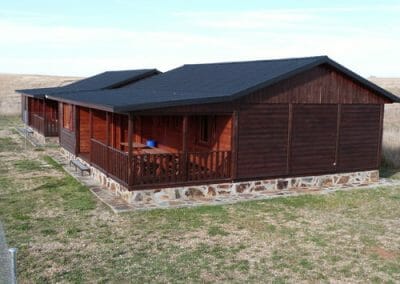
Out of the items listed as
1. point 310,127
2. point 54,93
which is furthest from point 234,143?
point 54,93

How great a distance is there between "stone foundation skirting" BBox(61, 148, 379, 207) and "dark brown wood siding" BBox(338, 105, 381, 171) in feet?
1.10

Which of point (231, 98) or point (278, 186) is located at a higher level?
point (231, 98)

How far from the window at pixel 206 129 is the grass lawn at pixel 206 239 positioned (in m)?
2.84

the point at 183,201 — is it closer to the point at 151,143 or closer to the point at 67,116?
the point at 151,143

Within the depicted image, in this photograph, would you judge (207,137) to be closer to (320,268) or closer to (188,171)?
(188,171)

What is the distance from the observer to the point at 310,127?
13.9 metres

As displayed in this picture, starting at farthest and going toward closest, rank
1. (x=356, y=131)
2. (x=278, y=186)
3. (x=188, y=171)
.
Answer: (x=356, y=131), (x=278, y=186), (x=188, y=171)

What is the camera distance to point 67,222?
1016 cm

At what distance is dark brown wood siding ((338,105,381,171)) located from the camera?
14469 mm

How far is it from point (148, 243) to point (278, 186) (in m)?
5.67

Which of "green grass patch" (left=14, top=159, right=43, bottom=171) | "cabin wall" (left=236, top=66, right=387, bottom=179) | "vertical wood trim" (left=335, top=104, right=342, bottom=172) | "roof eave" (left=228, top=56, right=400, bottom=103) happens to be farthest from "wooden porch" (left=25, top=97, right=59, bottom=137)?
"vertical wood trim" (left=335, top=104, right=342, bottom=172)

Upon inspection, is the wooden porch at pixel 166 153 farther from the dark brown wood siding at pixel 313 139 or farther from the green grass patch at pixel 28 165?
the dark brown wood siding at pixel 313 139

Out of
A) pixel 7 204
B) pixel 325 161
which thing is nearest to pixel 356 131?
pixel 325 161

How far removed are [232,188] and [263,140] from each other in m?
1.57
